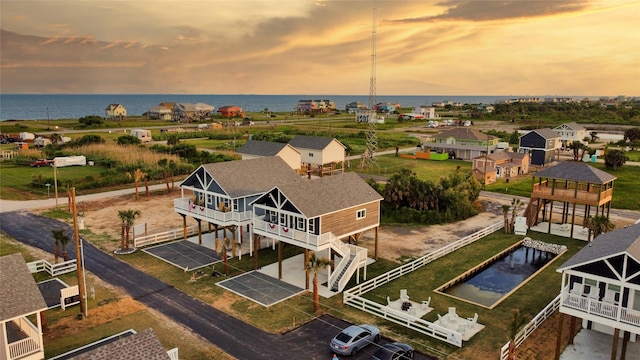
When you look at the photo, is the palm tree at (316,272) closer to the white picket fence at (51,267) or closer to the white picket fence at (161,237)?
the white picket fence at (161,237)

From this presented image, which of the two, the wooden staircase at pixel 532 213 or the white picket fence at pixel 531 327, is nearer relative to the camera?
the white picket fence at pixel 531 327

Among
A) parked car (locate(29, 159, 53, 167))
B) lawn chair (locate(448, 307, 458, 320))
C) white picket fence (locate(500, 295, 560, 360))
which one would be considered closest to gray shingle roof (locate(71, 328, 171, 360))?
white picket fence (locate(500, 295, 560, 360))

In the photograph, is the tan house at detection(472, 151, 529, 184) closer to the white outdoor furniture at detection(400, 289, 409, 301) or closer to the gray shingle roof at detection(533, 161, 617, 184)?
the gray shingle roof at detection(533, 161, 617, 184)

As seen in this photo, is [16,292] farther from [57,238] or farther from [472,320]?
[472,320]

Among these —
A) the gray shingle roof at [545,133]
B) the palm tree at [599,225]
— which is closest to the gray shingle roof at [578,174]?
the palm tree at [599,225]

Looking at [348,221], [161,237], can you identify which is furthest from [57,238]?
[348,221]

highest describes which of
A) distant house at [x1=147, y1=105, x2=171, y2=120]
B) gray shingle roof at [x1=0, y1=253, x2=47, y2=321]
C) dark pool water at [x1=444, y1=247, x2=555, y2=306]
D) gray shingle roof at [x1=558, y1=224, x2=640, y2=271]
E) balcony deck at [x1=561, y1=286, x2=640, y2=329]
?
distant house at [x1=147, y1=105, x2=171, y2=120]
